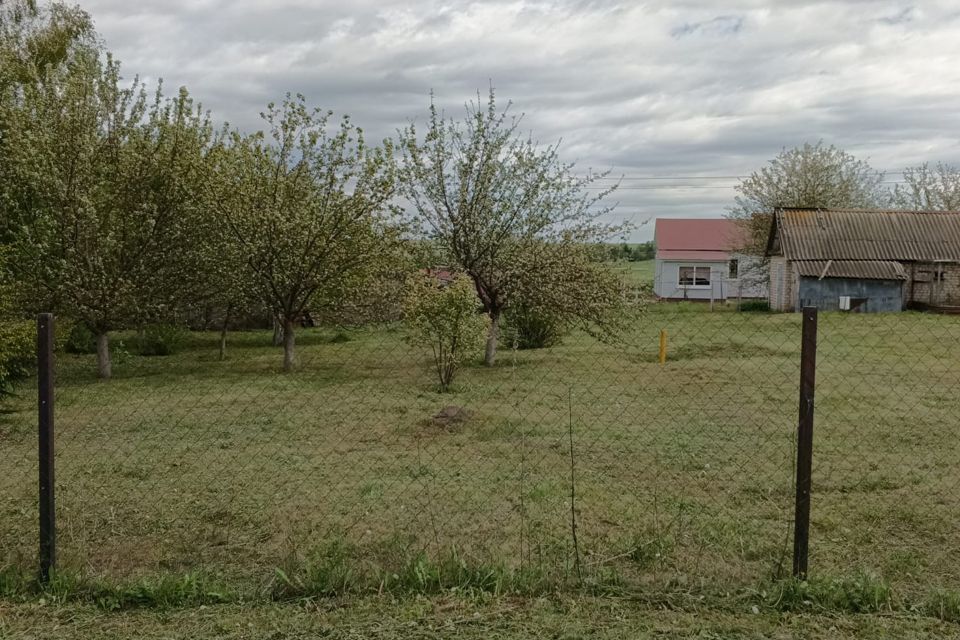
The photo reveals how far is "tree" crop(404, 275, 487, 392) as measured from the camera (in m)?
13.5

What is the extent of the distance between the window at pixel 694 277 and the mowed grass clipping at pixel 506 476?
27277 mm

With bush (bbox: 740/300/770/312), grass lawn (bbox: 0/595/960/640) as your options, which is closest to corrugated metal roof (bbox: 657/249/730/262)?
bush (bbox: 740/300/770/312)

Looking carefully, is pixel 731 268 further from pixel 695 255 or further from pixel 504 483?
pixel 504 483

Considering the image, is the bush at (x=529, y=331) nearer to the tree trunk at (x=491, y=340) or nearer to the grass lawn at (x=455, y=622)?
the tree trunk at (x=491, y=340)

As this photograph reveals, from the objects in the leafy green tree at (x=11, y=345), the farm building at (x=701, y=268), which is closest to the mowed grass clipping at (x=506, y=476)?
the leafy green tree at (x=11, y=345)

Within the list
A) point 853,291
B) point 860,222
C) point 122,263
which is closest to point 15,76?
point 122,263

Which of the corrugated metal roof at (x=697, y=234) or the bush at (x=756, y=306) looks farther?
the corrugated metal roof at (x=697, y=234)

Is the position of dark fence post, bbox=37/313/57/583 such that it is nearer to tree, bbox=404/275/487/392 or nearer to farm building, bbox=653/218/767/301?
tree, bbox=404/275/487/392

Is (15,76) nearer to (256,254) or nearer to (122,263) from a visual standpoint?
(122,263)

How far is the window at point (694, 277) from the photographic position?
137ft

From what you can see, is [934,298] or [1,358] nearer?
[1,358]

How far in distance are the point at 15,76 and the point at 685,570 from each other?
1763cm

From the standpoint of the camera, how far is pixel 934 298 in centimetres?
3052

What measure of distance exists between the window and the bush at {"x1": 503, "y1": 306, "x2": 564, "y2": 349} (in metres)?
24.0
